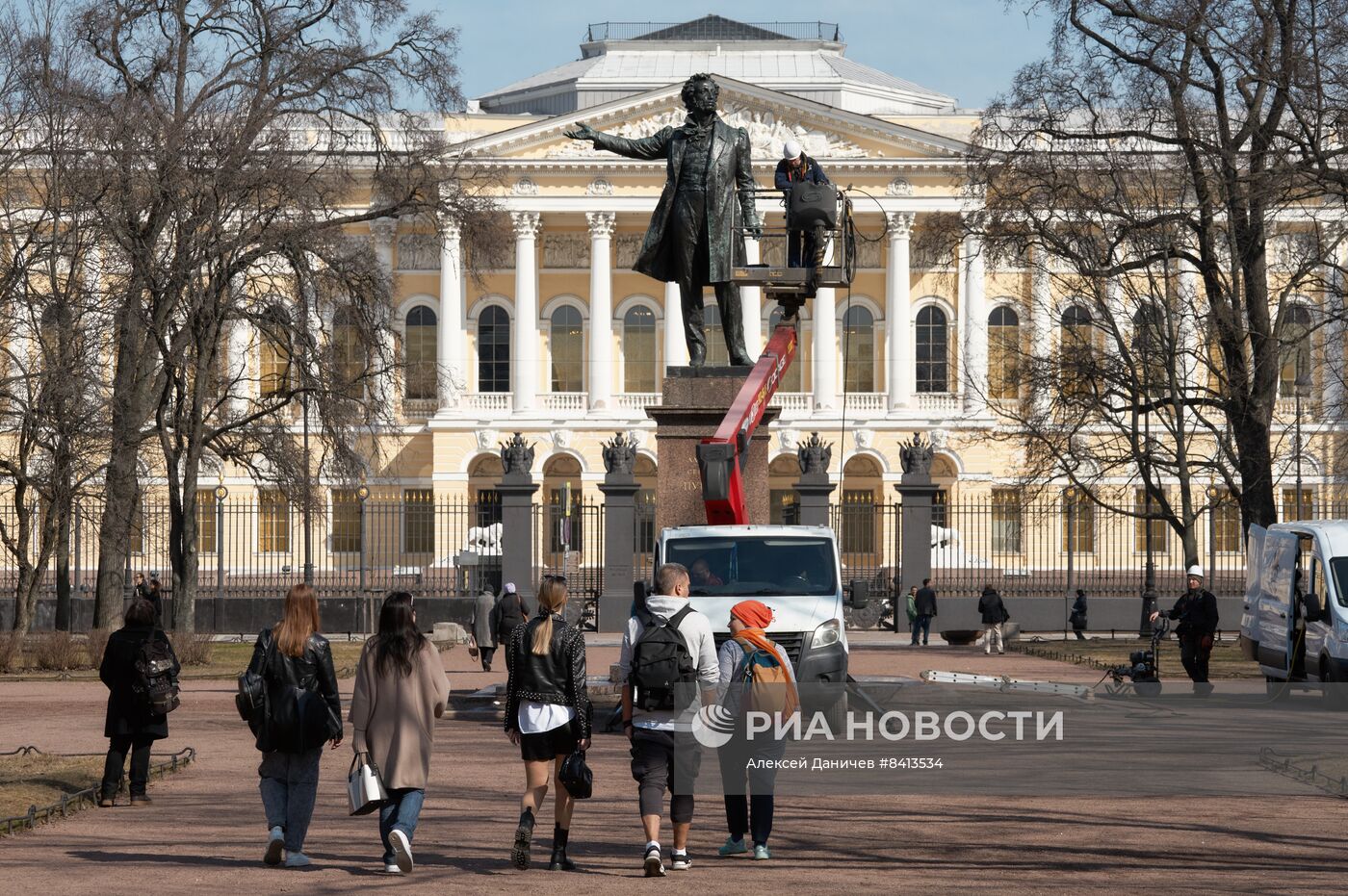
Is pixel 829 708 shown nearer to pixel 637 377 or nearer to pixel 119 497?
pixel 119 497

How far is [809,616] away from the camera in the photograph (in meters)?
18.0

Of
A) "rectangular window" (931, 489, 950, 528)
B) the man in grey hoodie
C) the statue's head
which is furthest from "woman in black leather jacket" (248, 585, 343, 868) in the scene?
"rectangular window" (931, 489, 950, 528)

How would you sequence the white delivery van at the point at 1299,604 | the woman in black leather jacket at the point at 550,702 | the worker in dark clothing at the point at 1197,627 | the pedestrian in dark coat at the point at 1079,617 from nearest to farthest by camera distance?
the woman in black leather jacket at the point at 550,702, the white delivery van at the point at 1299,604, the worker in dark clothing at the point at 1197,627, the pedestrian in dark coat at the point at 1079,617

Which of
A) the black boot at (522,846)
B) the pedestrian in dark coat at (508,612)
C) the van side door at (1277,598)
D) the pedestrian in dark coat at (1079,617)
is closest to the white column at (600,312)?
the pedestrian in dark coat at (1079,617)

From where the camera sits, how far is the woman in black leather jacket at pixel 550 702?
11.3 meters

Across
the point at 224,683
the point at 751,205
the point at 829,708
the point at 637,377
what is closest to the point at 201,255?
the point at 224,683

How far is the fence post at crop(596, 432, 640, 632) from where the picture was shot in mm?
36906

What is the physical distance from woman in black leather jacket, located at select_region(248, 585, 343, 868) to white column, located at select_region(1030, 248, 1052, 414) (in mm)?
25693

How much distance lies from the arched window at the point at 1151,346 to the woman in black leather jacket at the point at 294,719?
1035 inches

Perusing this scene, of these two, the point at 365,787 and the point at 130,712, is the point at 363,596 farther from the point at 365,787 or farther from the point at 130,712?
the point at 365,787

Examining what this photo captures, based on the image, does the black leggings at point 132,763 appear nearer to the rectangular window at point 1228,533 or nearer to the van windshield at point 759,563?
the van windshield at point 759,563

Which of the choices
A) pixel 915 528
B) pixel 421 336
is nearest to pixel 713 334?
pixel 421 336

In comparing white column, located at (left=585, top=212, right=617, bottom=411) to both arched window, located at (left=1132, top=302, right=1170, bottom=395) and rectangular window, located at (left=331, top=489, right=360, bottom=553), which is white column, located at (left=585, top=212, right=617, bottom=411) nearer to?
rectangular window, located at (left=331, top=489, right=360, bottom=553)

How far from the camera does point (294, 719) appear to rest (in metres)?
11.4
